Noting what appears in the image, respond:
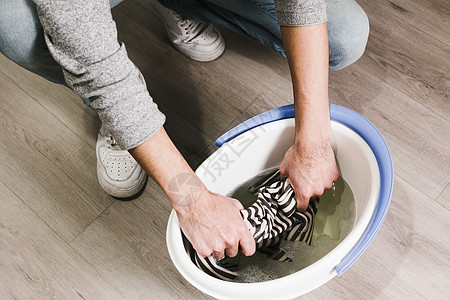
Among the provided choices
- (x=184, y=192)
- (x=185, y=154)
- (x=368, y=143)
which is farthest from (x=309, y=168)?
(x=185, y=154)

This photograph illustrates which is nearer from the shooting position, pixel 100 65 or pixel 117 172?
pixel 100 65

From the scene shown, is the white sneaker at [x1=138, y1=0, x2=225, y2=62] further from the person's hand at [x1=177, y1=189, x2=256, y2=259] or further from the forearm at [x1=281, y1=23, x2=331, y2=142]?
the person's hand at [x1=177, y1=189, x2=256, y2=259]

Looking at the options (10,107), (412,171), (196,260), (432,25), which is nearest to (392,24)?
(432,25)

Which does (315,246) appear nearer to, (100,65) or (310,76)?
(310,76)

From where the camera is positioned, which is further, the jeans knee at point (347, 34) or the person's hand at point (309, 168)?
the jeans knee at point (347, 34)

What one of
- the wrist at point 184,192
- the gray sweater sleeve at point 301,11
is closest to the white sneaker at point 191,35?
the gray sweater sleeve at point 301,11

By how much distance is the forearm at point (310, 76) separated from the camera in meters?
0.73

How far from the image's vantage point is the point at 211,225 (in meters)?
0.69

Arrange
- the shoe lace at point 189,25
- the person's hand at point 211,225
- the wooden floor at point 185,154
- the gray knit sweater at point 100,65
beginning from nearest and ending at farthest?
1. the gray knit sweater at point 100,65
2. the person's hand at point 211,225
3. the wooden floor at point 185,154
4. the shoe lace at point 189,25

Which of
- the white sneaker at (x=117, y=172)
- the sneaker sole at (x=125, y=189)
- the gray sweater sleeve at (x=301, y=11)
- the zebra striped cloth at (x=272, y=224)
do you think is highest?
the gray sweater sleeve at (x=301, y=11)

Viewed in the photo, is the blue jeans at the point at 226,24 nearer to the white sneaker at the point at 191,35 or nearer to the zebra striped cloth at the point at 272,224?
the white sneaker at the point at 191,35

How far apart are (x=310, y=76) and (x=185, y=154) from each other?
42 cm

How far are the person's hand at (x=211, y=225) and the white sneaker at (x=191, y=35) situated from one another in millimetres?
534

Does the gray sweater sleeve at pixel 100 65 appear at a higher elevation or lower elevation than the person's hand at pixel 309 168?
higher
